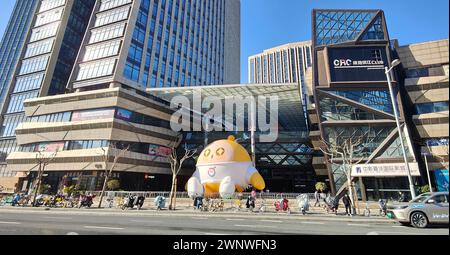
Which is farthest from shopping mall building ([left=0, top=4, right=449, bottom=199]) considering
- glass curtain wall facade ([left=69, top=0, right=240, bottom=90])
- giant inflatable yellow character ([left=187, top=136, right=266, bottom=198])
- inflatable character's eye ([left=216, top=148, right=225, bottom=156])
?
inflatable character's eye ([left=216, top=148, right=225, bottom=156])

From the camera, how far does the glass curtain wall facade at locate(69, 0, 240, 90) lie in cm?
4927

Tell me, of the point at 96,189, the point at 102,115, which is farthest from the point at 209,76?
the point at 96,189

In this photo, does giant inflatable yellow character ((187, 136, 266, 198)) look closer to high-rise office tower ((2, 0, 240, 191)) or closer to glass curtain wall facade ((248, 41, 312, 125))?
high-rise office tower ((2, 0, 240, 191))

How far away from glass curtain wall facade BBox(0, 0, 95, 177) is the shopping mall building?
10750 mm

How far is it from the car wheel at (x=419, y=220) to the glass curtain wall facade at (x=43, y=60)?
217 ft

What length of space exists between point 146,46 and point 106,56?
28.0 ft

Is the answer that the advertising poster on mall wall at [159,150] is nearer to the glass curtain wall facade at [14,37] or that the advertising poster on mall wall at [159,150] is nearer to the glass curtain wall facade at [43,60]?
the glass curtain wall facade at [43,60]

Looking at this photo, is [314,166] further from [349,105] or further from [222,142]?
[222,142]

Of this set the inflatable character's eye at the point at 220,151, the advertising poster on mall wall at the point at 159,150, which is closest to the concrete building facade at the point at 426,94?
the inflatable character's eye at the point at 220,151

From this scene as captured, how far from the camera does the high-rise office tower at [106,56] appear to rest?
4762cm

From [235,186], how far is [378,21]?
33.8m

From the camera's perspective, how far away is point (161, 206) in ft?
80.2
